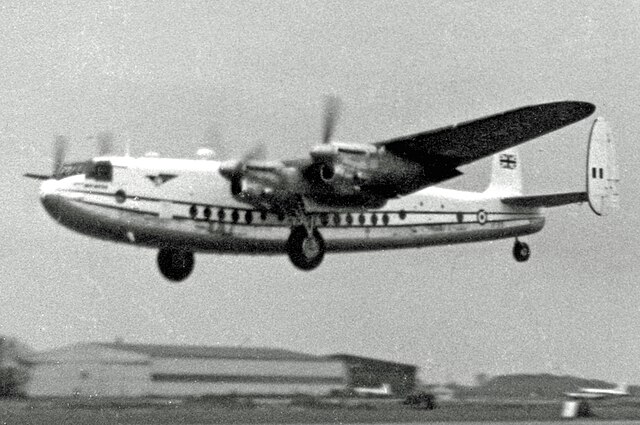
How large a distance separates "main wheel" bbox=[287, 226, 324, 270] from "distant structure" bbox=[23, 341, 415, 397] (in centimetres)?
588

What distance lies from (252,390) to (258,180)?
37.3 ft

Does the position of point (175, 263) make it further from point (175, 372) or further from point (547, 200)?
point (547, 200)

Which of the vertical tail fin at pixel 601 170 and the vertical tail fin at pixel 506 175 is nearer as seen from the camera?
the vertical tail fin at pixel 601 170

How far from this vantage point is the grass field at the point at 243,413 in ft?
82.6

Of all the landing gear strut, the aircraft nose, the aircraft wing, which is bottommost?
the landing gear strut

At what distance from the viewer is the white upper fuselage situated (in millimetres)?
21266

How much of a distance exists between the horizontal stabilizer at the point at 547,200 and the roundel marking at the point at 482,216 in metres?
0.76

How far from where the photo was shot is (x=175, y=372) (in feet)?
102

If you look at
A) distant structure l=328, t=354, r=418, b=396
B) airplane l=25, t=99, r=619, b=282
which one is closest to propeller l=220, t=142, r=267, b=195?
airplane l=25, t=99, r=619, b=282

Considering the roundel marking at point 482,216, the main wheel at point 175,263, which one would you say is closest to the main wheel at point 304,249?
the main wheel at point 175,263

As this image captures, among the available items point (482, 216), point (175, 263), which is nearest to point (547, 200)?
point (482, 216)

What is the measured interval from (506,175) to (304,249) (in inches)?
364

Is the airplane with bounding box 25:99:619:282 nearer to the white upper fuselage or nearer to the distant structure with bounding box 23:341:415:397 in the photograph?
the white upper fuselage

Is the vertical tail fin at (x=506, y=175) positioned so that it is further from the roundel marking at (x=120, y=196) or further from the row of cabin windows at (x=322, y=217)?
the roundel marking at (x=120, y=196)
